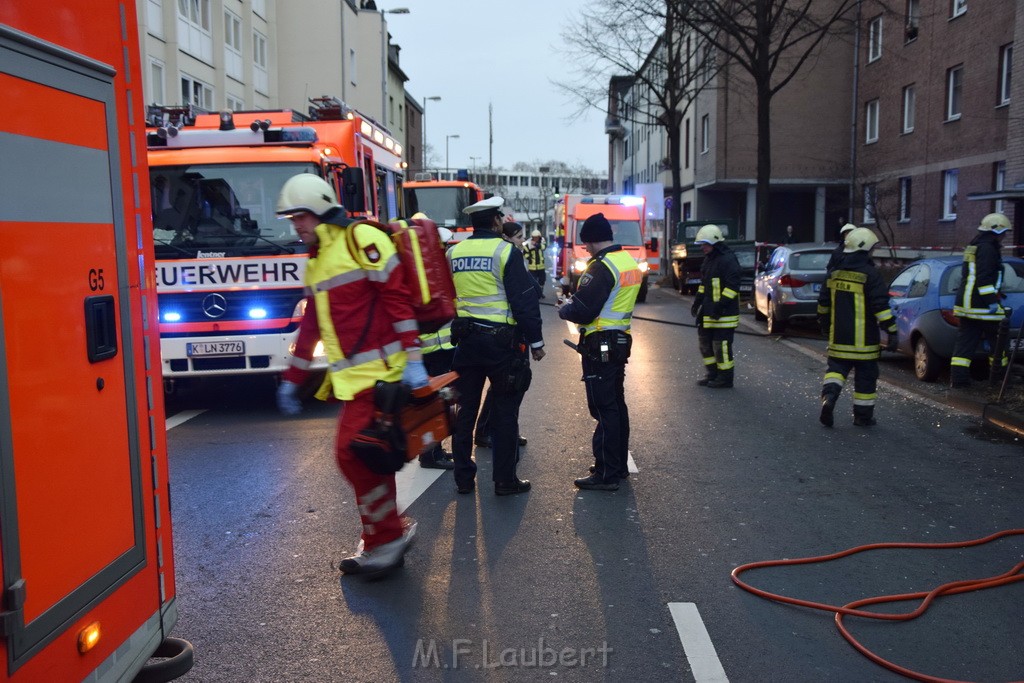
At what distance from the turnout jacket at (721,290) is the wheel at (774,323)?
5.92 metres

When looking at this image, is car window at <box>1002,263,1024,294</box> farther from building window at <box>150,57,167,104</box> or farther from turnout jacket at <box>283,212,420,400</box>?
building window at <box>150,57,167,104</box>

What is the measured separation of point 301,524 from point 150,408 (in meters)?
2.80

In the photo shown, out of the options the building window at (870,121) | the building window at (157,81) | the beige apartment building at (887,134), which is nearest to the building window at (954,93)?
the beige apartment building at (887,134)

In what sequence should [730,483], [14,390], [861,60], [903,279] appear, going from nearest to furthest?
[14,390] < [730,483] < [903,279] < [861,60]

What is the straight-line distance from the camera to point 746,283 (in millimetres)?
25875

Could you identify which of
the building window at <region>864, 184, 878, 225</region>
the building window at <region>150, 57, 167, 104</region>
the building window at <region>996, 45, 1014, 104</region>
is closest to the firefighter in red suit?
the building window at <region>996, 45, 1014, 104</region>

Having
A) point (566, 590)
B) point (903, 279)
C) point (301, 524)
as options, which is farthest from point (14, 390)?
point (903, 279)

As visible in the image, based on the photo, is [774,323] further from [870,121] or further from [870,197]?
[870,121]

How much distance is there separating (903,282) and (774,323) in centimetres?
485

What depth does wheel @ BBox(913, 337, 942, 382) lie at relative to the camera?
11312 millimetres

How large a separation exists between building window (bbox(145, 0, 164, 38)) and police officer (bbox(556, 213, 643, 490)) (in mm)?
24587

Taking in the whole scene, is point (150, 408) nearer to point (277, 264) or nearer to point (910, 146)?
point (277, 264)

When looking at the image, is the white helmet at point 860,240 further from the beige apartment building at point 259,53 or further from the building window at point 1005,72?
the building window at point 1005,72

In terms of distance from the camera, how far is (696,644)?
4.06 metres
